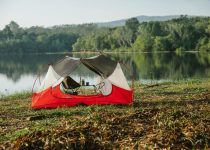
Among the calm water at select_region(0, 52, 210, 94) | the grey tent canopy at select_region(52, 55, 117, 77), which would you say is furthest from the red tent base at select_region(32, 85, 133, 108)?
the calm water at select_region(0, 52, 210, 94)

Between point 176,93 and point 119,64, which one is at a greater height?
point 119,64

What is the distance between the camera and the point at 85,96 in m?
17.4

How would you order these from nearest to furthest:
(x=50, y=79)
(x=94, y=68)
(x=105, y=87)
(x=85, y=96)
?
(x=85, y=96)
(x=50, y=79)
(x=105, y=87)
(x=94, y=68)

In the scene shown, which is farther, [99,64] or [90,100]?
[99,64]

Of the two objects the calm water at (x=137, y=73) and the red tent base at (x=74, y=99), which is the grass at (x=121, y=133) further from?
→ the calm water at (x=137, y=73)

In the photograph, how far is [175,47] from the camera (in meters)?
131

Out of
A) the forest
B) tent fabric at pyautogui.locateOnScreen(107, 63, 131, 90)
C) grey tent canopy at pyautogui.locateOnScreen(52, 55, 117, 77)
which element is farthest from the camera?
the forest

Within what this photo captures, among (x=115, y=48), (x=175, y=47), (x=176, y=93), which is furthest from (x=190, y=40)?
(x=176, y=93)

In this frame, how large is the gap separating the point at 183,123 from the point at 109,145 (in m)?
2.21

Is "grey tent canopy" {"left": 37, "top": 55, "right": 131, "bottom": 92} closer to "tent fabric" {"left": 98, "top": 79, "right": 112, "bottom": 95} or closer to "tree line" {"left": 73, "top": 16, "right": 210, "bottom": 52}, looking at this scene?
"tent fabric" {"left": 98, "top": 79, "right": 112, "bottom": 95}

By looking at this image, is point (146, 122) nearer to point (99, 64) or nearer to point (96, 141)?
point (96, 141)

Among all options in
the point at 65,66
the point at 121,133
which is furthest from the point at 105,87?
the point at 121,133

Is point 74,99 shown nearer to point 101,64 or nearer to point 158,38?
point 101,64

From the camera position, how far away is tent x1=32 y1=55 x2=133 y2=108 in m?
17.1
